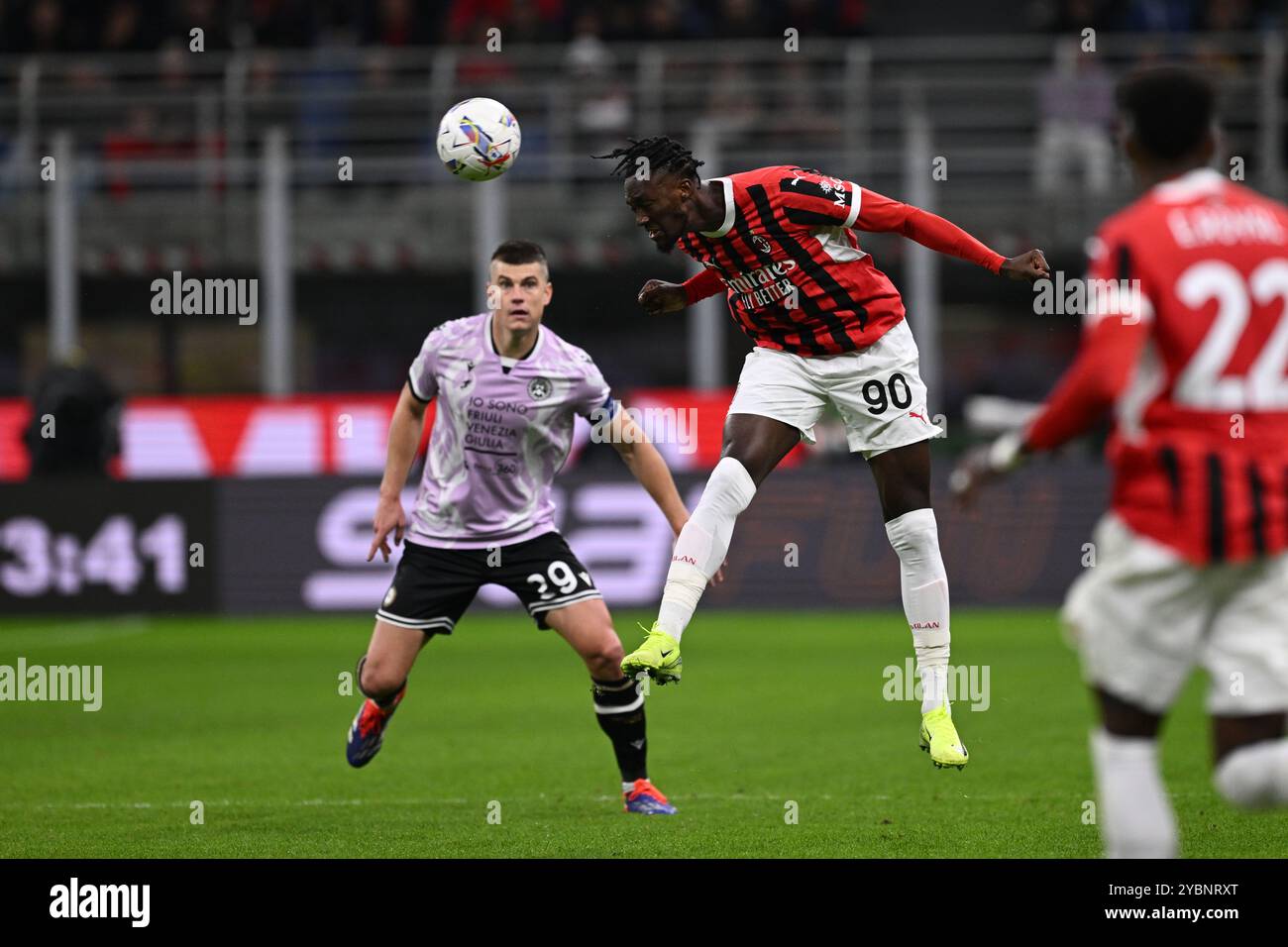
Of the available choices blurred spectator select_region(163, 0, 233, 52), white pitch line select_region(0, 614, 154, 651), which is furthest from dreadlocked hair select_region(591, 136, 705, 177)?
blurred spectator select_region(163, 0, 233, 52)

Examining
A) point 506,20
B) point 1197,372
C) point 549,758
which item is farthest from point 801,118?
point 1197,372

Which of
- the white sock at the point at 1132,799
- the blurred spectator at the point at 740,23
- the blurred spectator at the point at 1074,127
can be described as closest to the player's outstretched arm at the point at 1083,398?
the white sock at the point at 1132,799

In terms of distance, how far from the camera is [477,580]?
26.6 feet

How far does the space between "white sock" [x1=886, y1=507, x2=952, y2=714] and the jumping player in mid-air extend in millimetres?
964

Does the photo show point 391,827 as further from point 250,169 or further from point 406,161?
point 250,169

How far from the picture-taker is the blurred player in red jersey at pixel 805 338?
7.54 metres

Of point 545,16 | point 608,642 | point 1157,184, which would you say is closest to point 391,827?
point 608,642

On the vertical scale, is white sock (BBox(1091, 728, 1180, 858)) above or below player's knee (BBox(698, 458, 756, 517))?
below

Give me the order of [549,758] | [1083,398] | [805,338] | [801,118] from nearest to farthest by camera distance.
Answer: [1083,398], [805,338], [549,758], [801,118]

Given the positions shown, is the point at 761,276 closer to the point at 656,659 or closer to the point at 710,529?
the point at 710,529

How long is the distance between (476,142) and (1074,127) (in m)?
13.6

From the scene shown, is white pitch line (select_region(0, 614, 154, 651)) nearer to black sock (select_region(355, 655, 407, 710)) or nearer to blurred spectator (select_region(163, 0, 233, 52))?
black sock (select_region(355, 655, 407, 710))

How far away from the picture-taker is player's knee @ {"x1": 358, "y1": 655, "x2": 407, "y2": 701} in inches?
317

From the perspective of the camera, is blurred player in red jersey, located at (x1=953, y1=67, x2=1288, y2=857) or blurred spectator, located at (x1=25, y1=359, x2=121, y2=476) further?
blurred spectator, located at (x1=25, y1=359, x2=121, y2=476)
